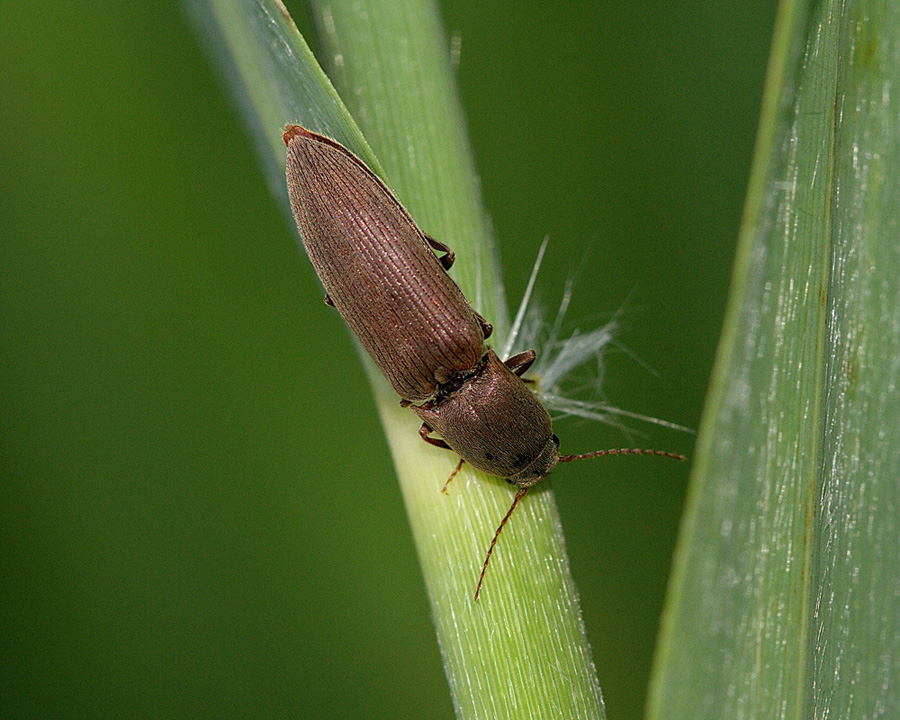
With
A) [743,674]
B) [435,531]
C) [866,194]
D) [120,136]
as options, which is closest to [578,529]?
[435,531]

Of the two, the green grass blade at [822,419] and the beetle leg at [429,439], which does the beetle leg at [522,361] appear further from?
the green grass blade at [822,419]

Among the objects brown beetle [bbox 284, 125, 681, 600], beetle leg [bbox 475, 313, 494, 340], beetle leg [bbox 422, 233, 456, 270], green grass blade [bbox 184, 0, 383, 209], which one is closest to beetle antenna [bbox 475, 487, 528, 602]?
brown beetle [bbox 284, 125, 681, 600]

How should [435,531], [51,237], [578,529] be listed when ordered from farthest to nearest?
[578,529]
[51,237]
[435,531]

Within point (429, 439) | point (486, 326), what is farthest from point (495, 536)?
point (486, 326)

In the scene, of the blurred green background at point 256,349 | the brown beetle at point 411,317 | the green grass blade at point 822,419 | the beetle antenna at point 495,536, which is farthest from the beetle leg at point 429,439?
the green grass blade at point 822,419

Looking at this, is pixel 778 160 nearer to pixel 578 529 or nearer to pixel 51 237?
pixel 578 529

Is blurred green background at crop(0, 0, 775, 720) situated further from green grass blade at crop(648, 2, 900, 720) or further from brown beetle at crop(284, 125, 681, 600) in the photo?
green grass blade at crop(648, 2, 900, 720)

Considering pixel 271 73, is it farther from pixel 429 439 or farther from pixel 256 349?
pixel 256 349
